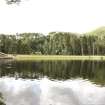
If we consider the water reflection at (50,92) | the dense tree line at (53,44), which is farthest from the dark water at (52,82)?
the dense tree line at (53,44)

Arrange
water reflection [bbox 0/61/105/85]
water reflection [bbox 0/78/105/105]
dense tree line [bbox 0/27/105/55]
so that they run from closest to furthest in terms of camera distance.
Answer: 1. water reflection [bbox 0/78/105/105]
2. dense tree line [bbox 0/27/105/55]
3. water reflection [bbox 0/61/105/85]

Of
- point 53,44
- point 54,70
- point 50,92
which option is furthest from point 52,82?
point 53,44

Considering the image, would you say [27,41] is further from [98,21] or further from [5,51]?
[98,21]

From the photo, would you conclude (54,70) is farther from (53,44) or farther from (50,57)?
(53,44)

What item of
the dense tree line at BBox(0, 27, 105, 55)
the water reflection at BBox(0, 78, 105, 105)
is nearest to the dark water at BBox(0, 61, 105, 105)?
the water reflection at BBox(0, 78, 105, 105)

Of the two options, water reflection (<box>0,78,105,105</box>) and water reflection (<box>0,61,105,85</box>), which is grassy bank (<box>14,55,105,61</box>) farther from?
water reflection (<box>0,78,105,105</box>)

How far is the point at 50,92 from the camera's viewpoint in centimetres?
505

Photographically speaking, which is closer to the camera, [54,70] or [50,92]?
[50,92]

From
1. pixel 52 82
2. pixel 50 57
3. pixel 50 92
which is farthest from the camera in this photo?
pixel 50 57

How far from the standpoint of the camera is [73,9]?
205 inches

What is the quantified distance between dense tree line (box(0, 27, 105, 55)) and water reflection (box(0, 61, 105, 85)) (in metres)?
0.16

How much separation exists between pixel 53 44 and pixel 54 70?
384mm

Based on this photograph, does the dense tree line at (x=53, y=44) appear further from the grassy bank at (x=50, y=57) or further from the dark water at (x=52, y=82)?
the dark water at (x=52, y=82)

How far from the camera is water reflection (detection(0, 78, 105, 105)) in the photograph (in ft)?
16.0
